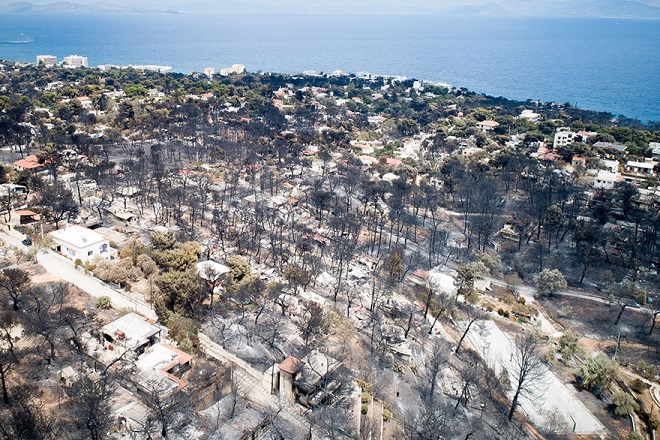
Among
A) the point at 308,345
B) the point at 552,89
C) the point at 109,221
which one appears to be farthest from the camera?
the point at 552,89

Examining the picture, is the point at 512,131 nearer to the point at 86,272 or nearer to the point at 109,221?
the point at 109,221

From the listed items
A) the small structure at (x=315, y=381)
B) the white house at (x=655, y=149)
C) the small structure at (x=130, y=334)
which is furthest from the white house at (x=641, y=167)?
the small structure at (x=130, y=334)

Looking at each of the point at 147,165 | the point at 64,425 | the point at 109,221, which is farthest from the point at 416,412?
the point at 147,165

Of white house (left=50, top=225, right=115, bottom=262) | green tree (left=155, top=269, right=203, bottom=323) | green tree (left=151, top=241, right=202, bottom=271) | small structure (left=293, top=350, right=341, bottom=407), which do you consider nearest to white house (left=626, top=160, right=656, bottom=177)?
small structure (left=293, top=350, right=341, bottom=407)

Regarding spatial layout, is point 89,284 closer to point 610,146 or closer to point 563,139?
point 563,139

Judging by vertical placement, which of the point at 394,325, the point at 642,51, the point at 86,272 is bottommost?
the point at 394,325

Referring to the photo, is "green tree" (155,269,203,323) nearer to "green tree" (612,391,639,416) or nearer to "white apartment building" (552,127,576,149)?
"green tree" (612,391,639,416)
